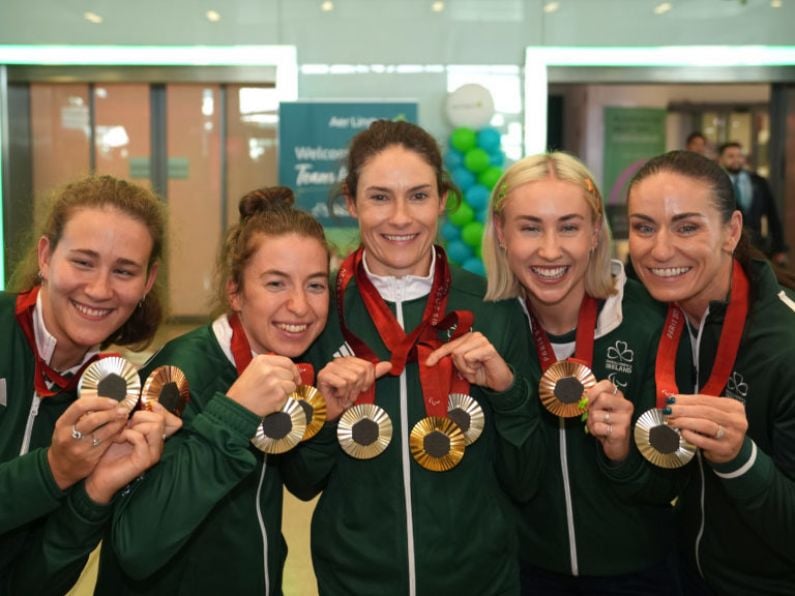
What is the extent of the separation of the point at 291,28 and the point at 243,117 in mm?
2061

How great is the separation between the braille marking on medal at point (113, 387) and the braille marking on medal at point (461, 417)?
0.89 metres

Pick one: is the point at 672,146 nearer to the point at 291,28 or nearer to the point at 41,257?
the point at 291,28

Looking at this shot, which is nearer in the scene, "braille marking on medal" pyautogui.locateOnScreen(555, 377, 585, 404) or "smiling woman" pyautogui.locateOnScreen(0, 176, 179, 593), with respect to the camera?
"smiling woman" pyautogui.locateOnScreen(0, 176, 179, 593)

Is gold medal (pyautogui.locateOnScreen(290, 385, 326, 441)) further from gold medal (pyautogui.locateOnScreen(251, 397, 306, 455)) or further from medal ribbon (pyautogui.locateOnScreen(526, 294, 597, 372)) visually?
medal ribbon (pyautogui.locateOnScreen(526, 294, 597, 372))

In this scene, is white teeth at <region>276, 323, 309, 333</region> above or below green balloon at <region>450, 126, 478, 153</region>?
below

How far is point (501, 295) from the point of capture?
8.23 feet

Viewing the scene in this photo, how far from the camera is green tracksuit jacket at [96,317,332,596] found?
1.84 metres

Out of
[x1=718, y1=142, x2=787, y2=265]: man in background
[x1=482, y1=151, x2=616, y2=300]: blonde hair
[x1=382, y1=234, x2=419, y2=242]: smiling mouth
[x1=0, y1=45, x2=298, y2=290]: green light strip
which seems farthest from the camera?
[x1=718, y1=142, x2=787, y2=265]: man in background

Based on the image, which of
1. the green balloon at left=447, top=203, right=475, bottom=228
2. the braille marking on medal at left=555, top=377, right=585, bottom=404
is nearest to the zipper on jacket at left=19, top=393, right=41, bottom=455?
the braille marking on medal at left=555, top=377, right=585, bottom=404

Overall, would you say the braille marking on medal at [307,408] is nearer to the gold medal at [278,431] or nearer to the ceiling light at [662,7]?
the gold medal at [278,431]

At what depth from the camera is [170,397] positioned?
1.99 metres

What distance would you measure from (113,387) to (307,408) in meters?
0.51

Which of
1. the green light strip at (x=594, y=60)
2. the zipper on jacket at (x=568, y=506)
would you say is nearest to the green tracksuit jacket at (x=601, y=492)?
the zipper on jacket at (x=568, y=506)

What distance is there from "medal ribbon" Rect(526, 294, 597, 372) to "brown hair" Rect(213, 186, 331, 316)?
2.40 ft
